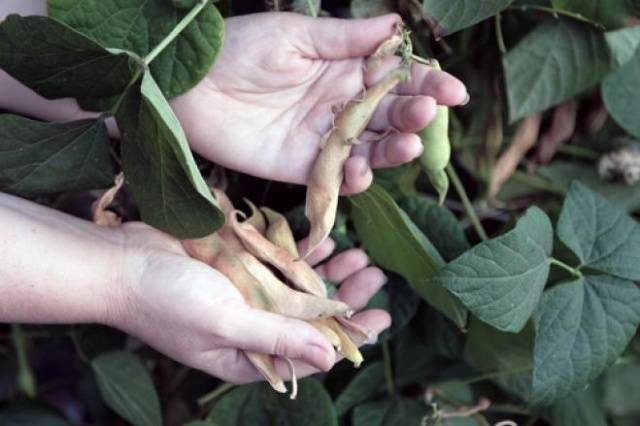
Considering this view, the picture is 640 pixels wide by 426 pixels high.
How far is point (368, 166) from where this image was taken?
0.77 m

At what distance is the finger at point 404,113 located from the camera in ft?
2.40

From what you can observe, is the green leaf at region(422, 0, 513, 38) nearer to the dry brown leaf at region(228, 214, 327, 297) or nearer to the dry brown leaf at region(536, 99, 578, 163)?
the dry brown leaf at region(228, 214, 327, 297)

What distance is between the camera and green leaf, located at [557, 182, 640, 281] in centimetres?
85

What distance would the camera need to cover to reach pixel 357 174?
0.76m

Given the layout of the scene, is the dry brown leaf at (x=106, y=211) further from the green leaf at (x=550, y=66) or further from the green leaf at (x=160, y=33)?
the green leaf at (x=550, y=66)

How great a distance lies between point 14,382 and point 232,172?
545 mm

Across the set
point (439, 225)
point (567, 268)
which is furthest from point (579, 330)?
point (439, 225)

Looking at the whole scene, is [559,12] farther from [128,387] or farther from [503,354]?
[128,387]

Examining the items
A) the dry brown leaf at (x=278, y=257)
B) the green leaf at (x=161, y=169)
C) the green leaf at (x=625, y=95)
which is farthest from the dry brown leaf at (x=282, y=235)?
the green leaf at (x=625, y=95)

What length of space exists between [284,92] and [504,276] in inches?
11.9

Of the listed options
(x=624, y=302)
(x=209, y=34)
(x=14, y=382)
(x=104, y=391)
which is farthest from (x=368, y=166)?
(x=14, y=382)

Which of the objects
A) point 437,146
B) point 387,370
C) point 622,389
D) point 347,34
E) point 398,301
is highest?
point 347,34

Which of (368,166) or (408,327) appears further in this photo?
(408,327)

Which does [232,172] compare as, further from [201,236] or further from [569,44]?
[569,44]
